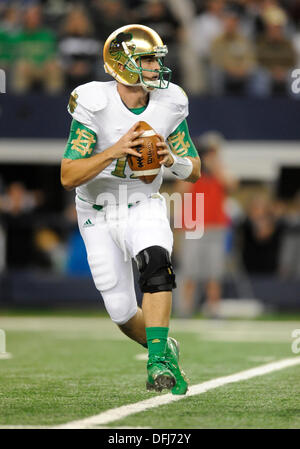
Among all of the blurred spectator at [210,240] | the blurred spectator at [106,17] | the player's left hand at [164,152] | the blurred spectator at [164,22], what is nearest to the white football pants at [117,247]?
the player's left hand at [164,152]

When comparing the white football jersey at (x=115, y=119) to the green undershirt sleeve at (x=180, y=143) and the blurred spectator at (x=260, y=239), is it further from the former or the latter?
the blurred spectator at (x=260, y=239)

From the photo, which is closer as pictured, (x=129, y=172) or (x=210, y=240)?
(x=129, y=172)

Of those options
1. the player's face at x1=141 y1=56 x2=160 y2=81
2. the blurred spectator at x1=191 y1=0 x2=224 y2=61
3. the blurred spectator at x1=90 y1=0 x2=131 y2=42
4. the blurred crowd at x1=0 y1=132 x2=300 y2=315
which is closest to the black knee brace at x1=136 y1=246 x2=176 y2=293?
the player's face at x1=141 y1=56 x2=160 y2=81

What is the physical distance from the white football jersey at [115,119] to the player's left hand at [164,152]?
0.77ft

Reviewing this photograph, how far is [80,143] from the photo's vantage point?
5203mm

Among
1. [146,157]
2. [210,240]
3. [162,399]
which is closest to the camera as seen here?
[162,399]

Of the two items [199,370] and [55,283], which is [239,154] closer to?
[55,283]

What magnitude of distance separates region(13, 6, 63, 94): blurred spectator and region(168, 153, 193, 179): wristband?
7.61 meters

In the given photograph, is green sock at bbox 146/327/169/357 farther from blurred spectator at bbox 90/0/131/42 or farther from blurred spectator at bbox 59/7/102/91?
blurred spectator at bbox 90/0/131/42

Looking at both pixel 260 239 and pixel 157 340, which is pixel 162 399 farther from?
pixel 260 239

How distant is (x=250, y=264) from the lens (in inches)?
509

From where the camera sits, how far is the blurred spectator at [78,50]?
12.7m

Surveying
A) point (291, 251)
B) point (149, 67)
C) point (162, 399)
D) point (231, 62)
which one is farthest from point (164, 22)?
point (162, 399)

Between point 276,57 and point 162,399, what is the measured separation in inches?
340
